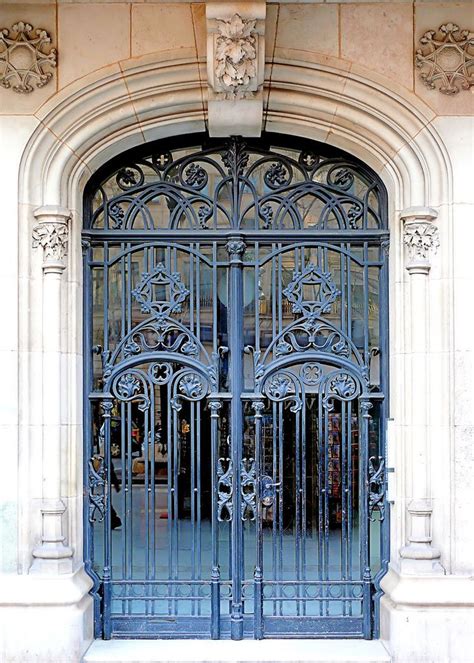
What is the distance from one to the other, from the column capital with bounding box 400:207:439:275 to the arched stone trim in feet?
0.27

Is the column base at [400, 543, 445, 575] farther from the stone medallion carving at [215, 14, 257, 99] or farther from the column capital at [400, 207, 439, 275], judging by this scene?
the stone medallion carving at [215, 14, 257, 99]

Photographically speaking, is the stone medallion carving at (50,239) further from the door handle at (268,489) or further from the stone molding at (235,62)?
the door handle at (268,489)

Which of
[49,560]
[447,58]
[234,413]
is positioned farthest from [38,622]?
[447,58]

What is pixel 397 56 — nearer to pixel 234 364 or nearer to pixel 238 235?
pixel 238 235

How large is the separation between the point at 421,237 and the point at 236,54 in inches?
76.0

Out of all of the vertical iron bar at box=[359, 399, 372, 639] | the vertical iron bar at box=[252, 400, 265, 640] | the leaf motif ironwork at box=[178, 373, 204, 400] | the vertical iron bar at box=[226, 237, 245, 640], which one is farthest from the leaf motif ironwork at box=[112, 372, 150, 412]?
the vertical iron bar at box=[359, 399, 372, 639]

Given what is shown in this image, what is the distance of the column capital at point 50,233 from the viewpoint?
581 cm

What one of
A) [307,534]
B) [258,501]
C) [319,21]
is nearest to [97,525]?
[258,501]

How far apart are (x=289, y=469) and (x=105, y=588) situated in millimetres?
1759

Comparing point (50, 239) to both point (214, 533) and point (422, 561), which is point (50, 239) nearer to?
point (214, 533)

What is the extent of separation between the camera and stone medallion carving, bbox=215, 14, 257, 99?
217 inches

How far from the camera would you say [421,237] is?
230 inches

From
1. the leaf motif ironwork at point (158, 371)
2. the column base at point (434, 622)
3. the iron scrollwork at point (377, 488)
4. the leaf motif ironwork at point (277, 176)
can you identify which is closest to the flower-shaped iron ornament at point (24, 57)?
the leaf motif ironwork at point (277, 176)

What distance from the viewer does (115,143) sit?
612 cm
